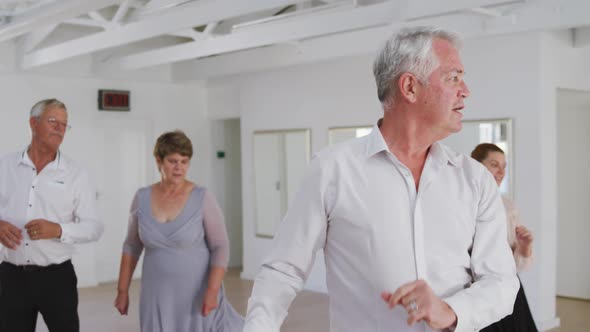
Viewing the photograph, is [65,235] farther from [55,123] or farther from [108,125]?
[108,125]

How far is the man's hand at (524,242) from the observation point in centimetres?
369

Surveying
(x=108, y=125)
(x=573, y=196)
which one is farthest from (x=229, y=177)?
(x=573, y=196)

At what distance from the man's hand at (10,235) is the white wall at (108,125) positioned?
5.52 m

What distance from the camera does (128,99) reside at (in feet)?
32.7

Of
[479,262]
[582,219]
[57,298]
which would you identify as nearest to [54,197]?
[57,298]

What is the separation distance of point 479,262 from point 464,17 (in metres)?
5.66

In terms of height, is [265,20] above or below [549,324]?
above

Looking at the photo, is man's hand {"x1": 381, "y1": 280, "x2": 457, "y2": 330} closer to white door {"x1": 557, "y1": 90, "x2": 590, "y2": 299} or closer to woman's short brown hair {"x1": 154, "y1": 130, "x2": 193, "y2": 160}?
woman's short brown hair {"x1": 154, "y1": 130, "x2": 193, "y2": 160}

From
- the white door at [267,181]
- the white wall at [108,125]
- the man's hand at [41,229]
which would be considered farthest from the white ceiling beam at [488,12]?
the white wall at [108,125]

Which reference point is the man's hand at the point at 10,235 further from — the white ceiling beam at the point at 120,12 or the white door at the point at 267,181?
the white door at the point at 267,181

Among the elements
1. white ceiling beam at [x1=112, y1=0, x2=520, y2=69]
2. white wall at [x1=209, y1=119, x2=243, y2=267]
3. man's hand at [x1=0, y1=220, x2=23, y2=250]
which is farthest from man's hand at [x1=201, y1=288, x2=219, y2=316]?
white wall at [x1=209, y1=119, x2=243, y2=267]

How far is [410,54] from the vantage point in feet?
5.55

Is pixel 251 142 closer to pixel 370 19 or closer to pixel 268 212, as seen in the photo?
pixel 268 212

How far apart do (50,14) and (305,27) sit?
232 centimetres
